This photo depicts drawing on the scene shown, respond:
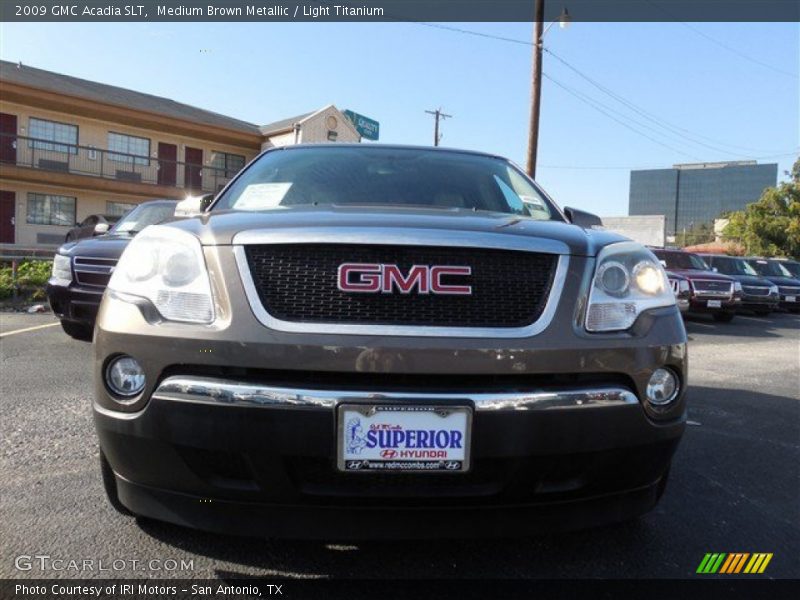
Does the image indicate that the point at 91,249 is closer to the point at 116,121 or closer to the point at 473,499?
the point at 473,499

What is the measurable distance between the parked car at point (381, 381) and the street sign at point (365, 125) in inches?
1330

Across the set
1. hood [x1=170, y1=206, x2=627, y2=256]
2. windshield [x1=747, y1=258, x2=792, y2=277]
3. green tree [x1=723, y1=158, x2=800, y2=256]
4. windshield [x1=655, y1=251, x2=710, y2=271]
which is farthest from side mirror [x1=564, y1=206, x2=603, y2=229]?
green tree [x1=723, y1=158, x2=800, y2=256]

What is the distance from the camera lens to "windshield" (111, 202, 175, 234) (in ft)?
24.1

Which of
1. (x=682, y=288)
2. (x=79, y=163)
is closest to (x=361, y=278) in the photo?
(x=682, y=288)

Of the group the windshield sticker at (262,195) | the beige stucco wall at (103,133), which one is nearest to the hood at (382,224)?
the windshield sticker at (262,195)

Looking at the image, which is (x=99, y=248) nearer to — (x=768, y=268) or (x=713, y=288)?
(x=713, y=288)

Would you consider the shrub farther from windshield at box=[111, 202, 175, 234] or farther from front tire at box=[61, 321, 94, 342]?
front tire at box=[61, 321, 94, 342]

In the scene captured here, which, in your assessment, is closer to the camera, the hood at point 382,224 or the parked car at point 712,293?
the hood at point 382,224

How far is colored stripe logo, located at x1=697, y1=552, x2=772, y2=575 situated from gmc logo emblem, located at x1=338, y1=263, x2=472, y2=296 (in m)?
1.41

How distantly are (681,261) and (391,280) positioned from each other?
1481 centimetres

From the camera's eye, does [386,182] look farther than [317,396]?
Yes

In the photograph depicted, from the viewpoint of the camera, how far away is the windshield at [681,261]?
14.9m

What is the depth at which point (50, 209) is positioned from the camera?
76.4ft

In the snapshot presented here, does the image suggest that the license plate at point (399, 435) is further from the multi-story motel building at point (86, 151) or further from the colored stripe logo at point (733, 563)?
the multi-story motel building at point (86, 151)
